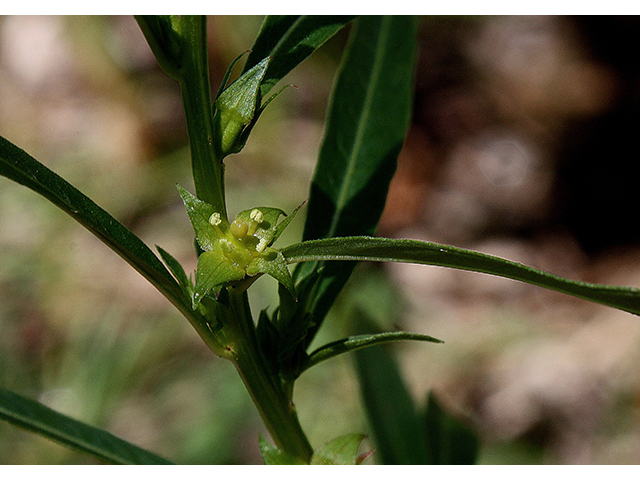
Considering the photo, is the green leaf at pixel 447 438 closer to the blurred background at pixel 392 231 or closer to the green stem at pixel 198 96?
the green stem at pixel 198 96

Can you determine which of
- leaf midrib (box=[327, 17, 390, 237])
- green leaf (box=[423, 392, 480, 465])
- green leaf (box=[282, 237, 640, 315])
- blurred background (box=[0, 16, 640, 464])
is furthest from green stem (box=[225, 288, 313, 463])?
blurred background (box=[0, 16, 640, 464])

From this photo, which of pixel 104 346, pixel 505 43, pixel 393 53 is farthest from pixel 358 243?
pixel 505 43

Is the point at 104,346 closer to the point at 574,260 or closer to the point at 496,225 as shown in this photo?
the point at 496,225

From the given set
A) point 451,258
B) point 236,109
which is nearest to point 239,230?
point 236,109

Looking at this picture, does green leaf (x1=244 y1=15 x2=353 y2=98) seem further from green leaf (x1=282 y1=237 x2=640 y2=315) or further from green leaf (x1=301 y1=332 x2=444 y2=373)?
green leaf (x1=301 y1=332 x2=444 y2=373)

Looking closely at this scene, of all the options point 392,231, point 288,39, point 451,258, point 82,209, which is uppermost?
point 392,231

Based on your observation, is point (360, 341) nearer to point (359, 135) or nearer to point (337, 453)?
point (337, 453)

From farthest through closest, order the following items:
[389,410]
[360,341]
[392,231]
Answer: [392,231], [389,410], [360,341]

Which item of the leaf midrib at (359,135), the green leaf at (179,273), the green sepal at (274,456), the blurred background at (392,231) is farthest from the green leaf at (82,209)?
the blurred background at (392,231)
